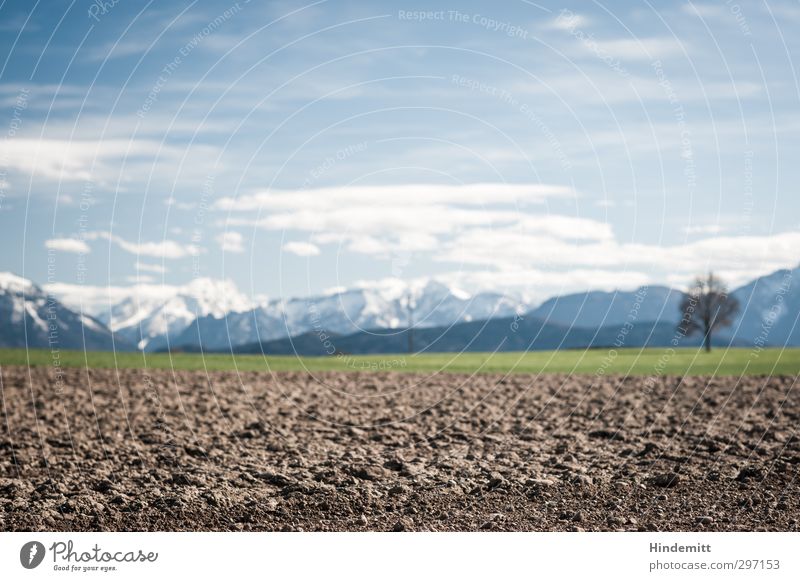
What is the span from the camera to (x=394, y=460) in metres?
19.0

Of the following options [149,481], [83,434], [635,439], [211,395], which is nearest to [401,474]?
[149,481]

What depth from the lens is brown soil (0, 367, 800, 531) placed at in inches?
577

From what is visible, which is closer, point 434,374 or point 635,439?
point 635,439

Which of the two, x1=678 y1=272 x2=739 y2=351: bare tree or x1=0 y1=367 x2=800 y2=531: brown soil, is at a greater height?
x1=678 y1=272 x2=739 y2=351: bare tree

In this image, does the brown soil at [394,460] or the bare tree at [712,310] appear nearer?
the brown soil at [394,460]

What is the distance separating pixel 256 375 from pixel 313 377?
11.5 feet

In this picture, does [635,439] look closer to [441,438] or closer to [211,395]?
[441,438]

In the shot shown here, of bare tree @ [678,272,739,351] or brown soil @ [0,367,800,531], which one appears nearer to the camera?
brown soil @ [0,367,800,531]

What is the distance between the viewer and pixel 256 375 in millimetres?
47188

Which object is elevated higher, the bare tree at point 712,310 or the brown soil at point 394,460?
the bare tree at point 712,310

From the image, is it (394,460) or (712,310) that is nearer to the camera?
(394,460)

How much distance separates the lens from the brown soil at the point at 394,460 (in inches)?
577

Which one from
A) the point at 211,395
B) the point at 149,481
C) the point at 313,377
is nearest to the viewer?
the point at 149,481
